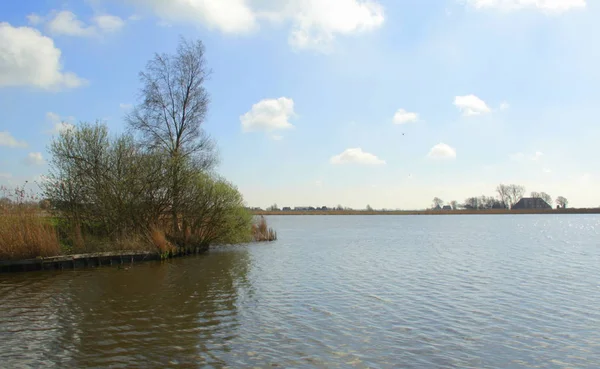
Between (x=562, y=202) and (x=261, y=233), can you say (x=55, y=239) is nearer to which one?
(x=261, y=233)

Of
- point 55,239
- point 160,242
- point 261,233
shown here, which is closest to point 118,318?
point 55,239

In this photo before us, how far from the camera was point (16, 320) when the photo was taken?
8898 millimetres

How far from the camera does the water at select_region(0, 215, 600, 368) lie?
6891 mm

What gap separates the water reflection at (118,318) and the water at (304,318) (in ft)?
0.11

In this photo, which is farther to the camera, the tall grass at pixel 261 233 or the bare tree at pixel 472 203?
the bare tree at pixel 472 203

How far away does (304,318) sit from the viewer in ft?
30.7

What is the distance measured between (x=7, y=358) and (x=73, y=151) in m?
14.6

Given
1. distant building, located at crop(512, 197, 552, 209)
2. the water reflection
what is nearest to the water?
the water reflection

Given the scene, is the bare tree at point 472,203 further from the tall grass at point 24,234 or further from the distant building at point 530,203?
the tall grass at point 24,234

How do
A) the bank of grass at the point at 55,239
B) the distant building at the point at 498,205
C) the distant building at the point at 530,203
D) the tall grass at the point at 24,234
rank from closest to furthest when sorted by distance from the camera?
the tall grass at the point at 24,234 < the bank of grass at the point at 55,239 < the distant building at the point at 530,203 < the distant building at the point at 498,205

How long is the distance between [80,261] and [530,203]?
12737 cm

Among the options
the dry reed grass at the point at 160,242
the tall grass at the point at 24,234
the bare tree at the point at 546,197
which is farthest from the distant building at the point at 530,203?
the tall grass at the point at 24,234

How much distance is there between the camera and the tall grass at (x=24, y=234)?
15.6 m

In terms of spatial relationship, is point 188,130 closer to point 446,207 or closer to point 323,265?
point 323,265
